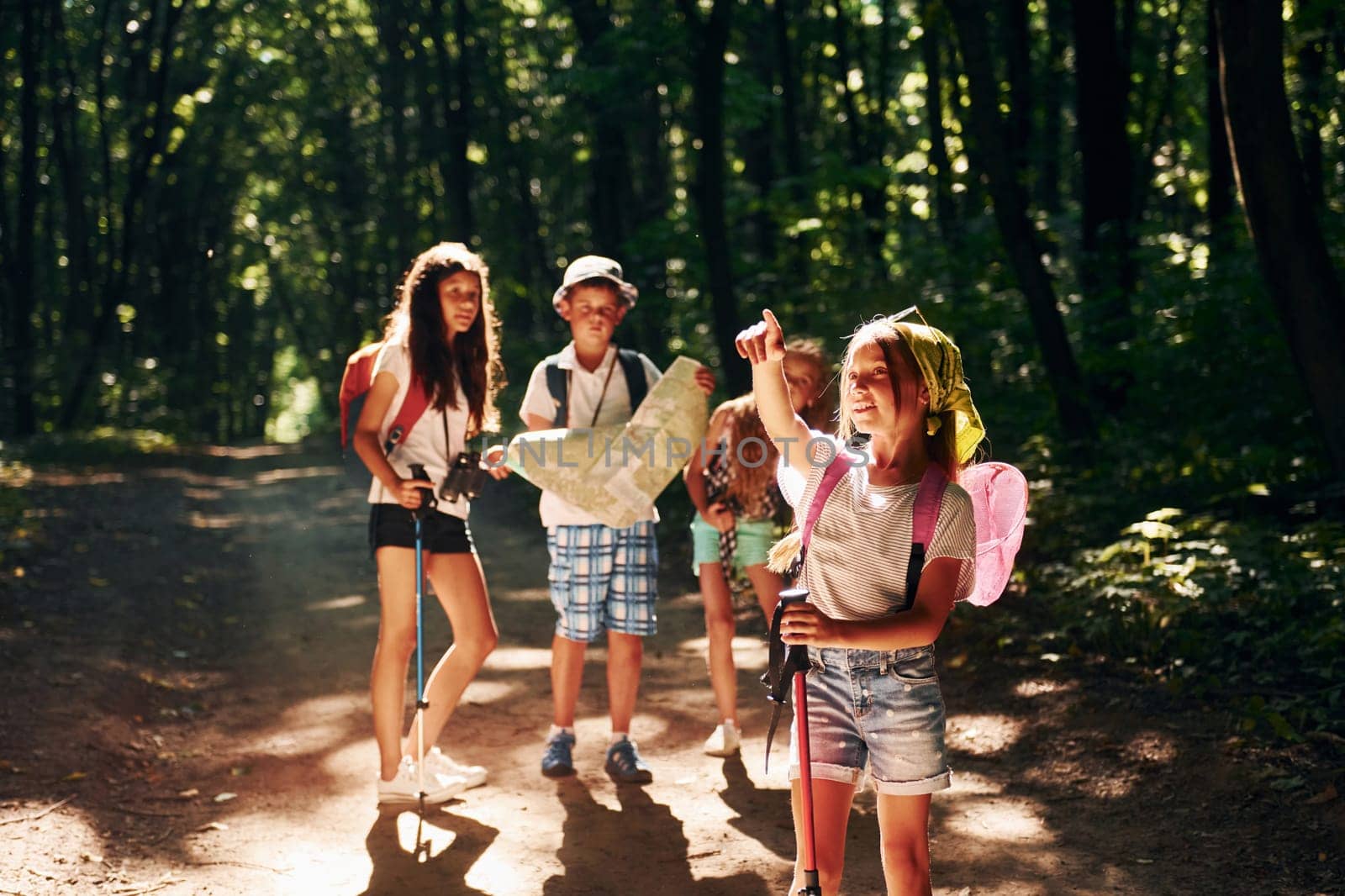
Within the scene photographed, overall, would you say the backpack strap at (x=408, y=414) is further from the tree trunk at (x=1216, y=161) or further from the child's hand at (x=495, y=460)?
the tree trunk at (x=1216, y=161)

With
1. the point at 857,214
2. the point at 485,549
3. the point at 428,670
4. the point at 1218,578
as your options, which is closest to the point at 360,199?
the point at 857,214

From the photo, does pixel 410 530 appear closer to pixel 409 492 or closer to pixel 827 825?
pixel 409 492

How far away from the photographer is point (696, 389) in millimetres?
5219

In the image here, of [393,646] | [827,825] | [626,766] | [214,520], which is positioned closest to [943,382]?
[827,825]

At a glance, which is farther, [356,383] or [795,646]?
[356,383]

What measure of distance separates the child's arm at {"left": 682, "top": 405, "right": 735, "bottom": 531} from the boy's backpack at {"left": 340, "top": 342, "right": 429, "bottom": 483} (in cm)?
120

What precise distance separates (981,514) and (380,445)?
2786 millimetres

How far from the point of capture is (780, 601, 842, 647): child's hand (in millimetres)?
2828

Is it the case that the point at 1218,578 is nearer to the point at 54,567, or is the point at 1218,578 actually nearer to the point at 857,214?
the point at 54,567

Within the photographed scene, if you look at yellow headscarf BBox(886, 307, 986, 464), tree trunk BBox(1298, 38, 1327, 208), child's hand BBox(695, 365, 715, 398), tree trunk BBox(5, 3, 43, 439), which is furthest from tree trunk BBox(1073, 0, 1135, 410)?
tree trunk BBox(5, 3, 43, 439)

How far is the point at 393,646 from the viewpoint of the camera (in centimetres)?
507

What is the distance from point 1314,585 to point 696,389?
3.57m

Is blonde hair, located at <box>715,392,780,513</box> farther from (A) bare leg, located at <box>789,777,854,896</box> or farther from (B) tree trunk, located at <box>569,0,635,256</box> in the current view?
(B) tree trunk, located at <box>569,0,635,256</box>

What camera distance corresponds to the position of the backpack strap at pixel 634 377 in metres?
5.48
